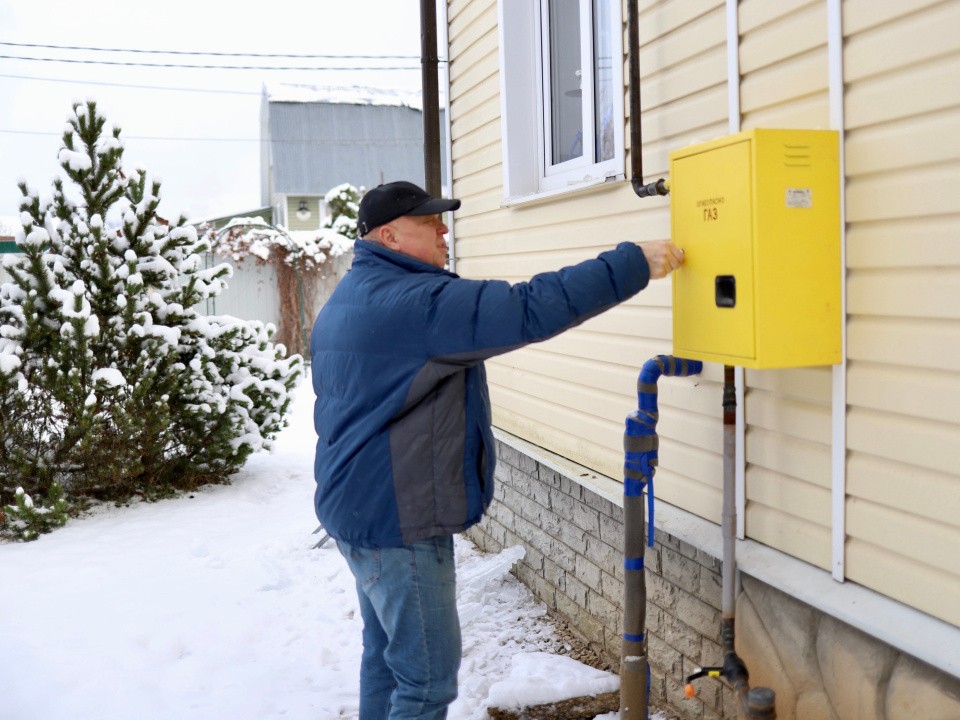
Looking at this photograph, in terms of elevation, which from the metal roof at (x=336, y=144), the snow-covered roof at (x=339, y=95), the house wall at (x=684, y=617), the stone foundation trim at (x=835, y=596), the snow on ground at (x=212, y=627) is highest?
the snow-covered roof at (x=339, y=95)

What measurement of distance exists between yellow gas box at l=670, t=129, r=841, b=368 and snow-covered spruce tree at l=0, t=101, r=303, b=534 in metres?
5.57

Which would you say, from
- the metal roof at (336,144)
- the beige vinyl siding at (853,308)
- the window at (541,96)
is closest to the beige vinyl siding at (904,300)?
the beige vinyl siding at (853,308)

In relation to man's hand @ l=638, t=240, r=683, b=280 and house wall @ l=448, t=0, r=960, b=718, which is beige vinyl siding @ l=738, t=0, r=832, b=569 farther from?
man's hand @ l=638, t=240, r=683, b=280

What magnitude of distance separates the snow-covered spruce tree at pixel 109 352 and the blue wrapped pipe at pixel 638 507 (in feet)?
16.2

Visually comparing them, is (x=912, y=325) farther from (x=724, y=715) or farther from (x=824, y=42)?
(x=724, y=715)

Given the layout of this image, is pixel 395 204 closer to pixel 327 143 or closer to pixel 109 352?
pixel 109 352

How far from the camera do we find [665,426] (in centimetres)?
350

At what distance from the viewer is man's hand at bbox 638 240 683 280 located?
260 centimetres

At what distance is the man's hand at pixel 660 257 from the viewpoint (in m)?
2.60

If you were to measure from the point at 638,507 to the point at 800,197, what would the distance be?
1.24 meters

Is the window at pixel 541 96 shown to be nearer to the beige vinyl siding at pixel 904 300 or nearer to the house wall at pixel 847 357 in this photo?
the house wall at pixel 847 357

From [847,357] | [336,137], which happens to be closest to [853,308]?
[847,357]

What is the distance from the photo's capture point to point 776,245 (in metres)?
2.36

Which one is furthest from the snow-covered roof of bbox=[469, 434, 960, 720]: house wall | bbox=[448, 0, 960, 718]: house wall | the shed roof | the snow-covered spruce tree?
bbox=[448, 0, 960, 718]: house wall
